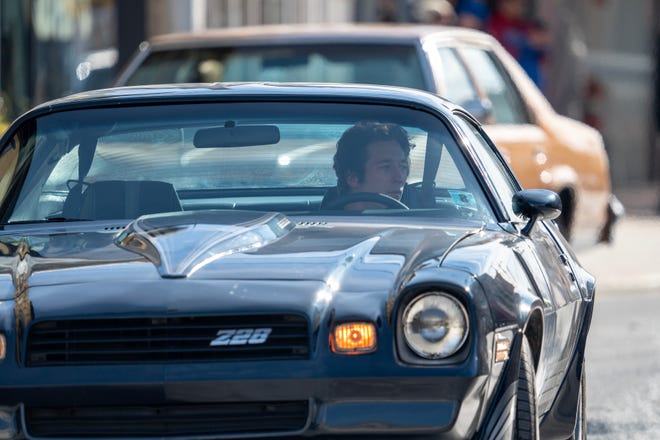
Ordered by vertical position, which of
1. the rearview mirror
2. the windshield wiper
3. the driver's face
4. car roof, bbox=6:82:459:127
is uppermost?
car roof, bbox=6:82:459:127

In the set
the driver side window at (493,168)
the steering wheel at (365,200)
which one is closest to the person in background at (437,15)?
the driver side window at (493,168)

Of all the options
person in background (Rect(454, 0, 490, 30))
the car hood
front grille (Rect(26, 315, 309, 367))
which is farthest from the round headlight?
person in background (Rect(454, 0, 490, 30))

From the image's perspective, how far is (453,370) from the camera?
4273 millimetres

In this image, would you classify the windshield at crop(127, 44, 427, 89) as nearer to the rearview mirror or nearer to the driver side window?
the driver side window

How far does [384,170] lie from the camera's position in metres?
5.56

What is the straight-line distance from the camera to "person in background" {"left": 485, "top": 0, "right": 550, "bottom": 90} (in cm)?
1536

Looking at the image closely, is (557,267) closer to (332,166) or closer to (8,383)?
(332,166)

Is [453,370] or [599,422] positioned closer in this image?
[453,370]

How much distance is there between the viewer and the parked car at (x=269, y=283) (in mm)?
4270

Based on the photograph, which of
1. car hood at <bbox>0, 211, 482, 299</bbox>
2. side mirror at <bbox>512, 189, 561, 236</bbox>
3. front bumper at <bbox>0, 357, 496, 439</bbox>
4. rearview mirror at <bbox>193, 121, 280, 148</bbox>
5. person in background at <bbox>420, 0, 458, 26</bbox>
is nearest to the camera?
front bumper at <bbox>0, 357, 496, 439</bbox>

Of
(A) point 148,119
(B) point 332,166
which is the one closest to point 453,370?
(B) point 332,166

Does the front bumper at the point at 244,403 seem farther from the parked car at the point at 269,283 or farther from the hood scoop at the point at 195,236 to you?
the hood scoop at the point at 195,236

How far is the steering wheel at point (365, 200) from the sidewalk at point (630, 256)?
5.69 metres

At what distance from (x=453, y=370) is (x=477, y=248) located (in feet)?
2.08
